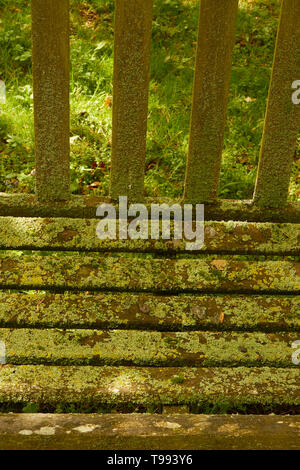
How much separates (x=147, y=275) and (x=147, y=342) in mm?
298

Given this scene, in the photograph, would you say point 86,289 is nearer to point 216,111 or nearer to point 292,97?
A: point 216,111

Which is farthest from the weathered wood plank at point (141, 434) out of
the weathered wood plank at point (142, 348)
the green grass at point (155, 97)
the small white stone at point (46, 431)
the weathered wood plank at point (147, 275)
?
the green grass at point (155, 97)

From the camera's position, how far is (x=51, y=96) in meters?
1.94

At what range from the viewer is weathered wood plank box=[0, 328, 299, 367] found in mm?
1656

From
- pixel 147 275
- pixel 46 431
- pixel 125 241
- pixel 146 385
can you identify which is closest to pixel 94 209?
pixel 125 241

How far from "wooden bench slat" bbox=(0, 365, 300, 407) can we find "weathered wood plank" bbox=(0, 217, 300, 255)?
53 cm

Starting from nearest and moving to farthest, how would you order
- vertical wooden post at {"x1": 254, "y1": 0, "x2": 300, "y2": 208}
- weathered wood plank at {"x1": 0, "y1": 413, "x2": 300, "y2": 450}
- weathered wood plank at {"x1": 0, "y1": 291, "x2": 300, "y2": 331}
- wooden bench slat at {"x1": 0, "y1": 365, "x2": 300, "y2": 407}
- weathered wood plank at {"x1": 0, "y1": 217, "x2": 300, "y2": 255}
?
weathered wood plank at {"x1": 0, "y1": 413, "x2": 300, "y2": 450}
wooden bench slat at {"x1": 0, "y1": 365, "x2": 300, "y2": 407}
weathered wood plank at {"x1": 0, "y1": 291, "x2": 300, "y2": 331}
vertical wooden post at {"x1": 254, "y1": 0, "x2": 300, "y2": 208}
weathered wood plank at {"x1": 0, "y1": 217, "x2": 300, "y2": 255}

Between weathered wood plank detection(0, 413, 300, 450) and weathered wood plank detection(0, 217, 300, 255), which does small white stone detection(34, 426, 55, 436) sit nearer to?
weathered wood plank detection(0, 413, 300, 450)

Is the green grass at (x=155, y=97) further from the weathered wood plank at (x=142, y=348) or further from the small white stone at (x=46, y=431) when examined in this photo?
the small white stone at (x=46, y=431)

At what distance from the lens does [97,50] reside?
12.4ft

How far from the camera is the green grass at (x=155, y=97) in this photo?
3.06m

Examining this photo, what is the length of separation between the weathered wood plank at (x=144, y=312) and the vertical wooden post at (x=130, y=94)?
1.66 feet

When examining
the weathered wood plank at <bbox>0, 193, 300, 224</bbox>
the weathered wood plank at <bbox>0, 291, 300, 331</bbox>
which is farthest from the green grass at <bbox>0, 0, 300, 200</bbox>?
the weathered wood plank at <bbox>0, 291, 300, 331</bbox>

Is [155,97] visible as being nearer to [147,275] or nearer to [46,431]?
[147,275]
